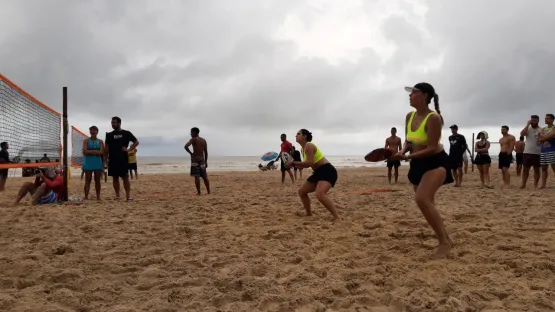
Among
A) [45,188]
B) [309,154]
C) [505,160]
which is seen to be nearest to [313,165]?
[309,154]

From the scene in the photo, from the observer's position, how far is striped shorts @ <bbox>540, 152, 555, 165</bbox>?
7.53m

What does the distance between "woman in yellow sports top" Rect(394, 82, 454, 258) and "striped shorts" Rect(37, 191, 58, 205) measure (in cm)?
591

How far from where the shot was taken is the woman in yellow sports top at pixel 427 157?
3219mm

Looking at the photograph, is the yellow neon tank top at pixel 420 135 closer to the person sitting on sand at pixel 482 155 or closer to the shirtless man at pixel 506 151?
the person sitting on sand at pixel 482 155

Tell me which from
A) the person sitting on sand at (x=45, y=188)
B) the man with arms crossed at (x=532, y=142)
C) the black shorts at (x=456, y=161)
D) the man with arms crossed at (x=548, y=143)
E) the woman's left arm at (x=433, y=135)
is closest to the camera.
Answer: the woman's left arm at (x=433, y=135)

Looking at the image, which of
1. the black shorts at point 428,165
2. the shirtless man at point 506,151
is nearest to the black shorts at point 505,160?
the shirtless man at point 506,151

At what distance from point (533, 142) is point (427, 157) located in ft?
19.8

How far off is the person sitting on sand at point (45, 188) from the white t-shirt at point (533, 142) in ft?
28.6

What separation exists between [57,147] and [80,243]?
18.2 ft

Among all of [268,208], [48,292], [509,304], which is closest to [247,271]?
[48,292]

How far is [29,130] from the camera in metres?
7.29

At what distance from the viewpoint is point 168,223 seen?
189 inches

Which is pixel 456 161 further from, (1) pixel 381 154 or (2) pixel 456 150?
(1) pixel 381 154

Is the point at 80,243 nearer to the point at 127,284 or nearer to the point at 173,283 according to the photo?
the point at 127,284
